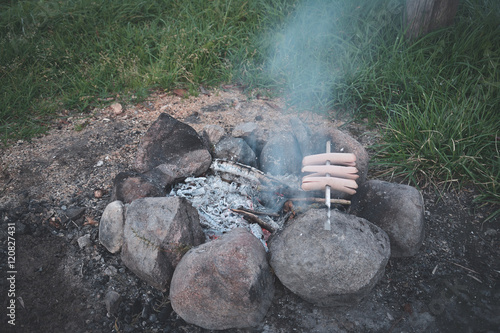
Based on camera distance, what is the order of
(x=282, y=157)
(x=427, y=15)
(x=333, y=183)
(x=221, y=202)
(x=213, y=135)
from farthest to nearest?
(x=427, y=15), (x=213, y=135), (x=282, y=157), (x=221, y=202), (x=333, y=183)

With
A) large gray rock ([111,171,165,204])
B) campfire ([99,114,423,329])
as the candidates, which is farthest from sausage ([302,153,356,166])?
large gray rock ([111,171,165,204])

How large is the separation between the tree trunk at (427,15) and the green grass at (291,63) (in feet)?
0.33

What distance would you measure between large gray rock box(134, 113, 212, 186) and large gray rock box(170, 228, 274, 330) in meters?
1.01

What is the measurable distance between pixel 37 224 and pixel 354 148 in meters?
2.55

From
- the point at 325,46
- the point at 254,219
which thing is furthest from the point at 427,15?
the point at 254,219

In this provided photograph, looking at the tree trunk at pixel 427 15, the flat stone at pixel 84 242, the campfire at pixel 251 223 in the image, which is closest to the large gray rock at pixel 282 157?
the campfire at pixel 251 223

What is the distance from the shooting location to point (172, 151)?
10.3 ft

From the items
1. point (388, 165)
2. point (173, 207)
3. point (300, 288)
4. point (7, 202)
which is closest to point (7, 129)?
point (7, 202)

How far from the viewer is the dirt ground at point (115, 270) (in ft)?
7.54

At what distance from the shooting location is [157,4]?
200 inches

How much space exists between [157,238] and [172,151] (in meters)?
0.99

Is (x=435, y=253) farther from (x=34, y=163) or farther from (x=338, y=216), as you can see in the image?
(x=34, y=163)

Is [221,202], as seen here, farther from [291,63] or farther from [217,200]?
[291,63]

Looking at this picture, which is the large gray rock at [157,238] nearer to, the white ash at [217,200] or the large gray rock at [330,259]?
the white ash at [217,200]
